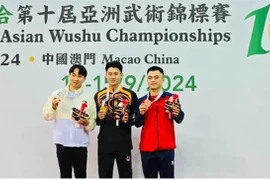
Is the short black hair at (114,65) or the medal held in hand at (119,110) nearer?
the medal held in hand at (119,110)

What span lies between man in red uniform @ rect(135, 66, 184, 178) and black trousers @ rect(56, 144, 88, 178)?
0.32 m

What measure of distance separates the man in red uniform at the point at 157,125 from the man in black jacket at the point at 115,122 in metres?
0.07

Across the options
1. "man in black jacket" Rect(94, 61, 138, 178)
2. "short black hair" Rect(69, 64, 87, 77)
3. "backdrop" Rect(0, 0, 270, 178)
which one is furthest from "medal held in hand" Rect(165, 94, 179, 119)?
"short black hair" Rect(69, 64, 87, 77)

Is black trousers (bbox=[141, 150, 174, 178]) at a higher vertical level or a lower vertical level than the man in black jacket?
lower

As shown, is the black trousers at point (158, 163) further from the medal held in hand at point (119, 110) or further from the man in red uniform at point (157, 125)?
the medal held in hand at point (119, 110)

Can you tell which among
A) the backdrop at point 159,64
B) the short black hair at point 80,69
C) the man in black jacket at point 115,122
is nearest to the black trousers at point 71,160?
the man in black jacket at point 115,122

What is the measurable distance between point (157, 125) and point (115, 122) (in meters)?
0.22

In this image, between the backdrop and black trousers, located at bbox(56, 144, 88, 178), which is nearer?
black trousers, located at bbox(56, 144, 88, 178)

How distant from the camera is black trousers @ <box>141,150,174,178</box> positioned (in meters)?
2.26

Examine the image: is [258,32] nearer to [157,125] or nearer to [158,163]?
[157,125]

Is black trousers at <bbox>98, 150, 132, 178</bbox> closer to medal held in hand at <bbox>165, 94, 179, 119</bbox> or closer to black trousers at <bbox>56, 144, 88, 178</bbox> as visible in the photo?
black trousers at <bbox>56, 144, 88, 178</bbox>

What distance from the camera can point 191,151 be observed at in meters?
2.54

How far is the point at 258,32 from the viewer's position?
2508mm

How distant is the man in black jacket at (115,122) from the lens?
7.41 feet
